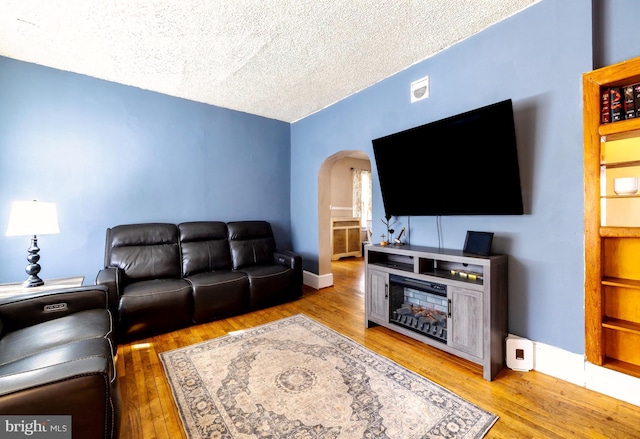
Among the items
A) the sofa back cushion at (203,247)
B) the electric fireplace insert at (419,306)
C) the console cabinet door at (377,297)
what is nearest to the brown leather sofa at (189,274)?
the sofa back cushion at (203,247)

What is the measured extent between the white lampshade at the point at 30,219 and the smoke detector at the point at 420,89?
3.55 metres

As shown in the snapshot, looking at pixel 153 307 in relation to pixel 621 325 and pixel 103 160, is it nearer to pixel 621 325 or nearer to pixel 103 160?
pixel 103 160

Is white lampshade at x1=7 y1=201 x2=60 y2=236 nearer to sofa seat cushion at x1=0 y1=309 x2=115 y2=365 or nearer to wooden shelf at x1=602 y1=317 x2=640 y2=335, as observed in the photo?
sofa seat cushion at x1=0 y1=309 x2=115 y2=365

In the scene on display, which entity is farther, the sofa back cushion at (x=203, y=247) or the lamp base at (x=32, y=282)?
the sofa back cushion at (x=203, y=247)

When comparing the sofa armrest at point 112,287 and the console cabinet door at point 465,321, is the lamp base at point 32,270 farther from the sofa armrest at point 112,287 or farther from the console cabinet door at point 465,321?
the console cabinet door at point 465,321

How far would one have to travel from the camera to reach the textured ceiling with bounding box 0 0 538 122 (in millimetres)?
1982

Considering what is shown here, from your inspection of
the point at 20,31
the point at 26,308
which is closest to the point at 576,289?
the point at 26,308

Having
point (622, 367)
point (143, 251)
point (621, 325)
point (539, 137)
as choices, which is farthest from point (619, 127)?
point (143, 251)

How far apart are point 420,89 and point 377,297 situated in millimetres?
2166

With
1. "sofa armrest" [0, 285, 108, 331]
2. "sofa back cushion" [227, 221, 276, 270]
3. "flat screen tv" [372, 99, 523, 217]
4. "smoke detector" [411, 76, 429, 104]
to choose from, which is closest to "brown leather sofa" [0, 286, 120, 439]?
"sofa armrest" [0, 285, 108, 331]

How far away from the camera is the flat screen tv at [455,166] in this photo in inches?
80.9

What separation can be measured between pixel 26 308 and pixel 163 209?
1.86m

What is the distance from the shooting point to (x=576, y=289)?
6.07 feet

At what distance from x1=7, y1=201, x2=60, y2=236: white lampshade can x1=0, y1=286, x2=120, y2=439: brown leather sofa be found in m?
0.63
